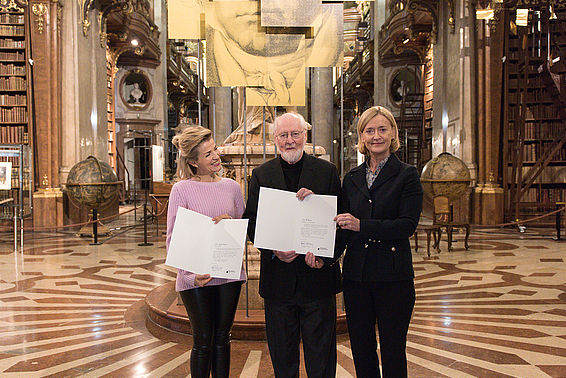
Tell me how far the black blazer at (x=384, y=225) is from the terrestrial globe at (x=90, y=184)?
7.98 meters

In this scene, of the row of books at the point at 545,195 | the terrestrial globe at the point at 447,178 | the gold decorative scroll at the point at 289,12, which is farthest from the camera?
the row of books at the point at 545,195

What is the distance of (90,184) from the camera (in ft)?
30.5

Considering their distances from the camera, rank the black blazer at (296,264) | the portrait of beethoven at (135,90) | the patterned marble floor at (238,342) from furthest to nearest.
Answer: the portrait of beethoven at (135,90) → the patterned marble floor at (238,342) → the black blazer at (296,264)

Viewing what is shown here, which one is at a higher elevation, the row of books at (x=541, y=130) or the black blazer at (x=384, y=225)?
the row of books at (x=541, y=130)

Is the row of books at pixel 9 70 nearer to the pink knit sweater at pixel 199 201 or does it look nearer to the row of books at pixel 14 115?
the row of books at pixel 14 115

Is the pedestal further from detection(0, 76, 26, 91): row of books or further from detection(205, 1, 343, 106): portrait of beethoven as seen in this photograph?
detection(0, 76, 26, 91): row of books

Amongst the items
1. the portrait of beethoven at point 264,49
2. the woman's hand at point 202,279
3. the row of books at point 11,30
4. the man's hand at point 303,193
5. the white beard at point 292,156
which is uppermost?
the row of books at point 11,30

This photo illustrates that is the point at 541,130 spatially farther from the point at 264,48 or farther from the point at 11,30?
the point at 11,30

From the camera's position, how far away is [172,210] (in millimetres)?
2414

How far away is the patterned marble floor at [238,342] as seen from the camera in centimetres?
324

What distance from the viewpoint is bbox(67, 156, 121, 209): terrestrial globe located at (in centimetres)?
933

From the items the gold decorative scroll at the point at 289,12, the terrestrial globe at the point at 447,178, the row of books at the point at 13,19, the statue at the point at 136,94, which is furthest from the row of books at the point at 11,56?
the gold decorative scroll at the point at 289,12

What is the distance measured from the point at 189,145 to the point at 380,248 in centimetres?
101

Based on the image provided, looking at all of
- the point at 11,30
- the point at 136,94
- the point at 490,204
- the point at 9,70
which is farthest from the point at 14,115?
Result: the point at 490,204
